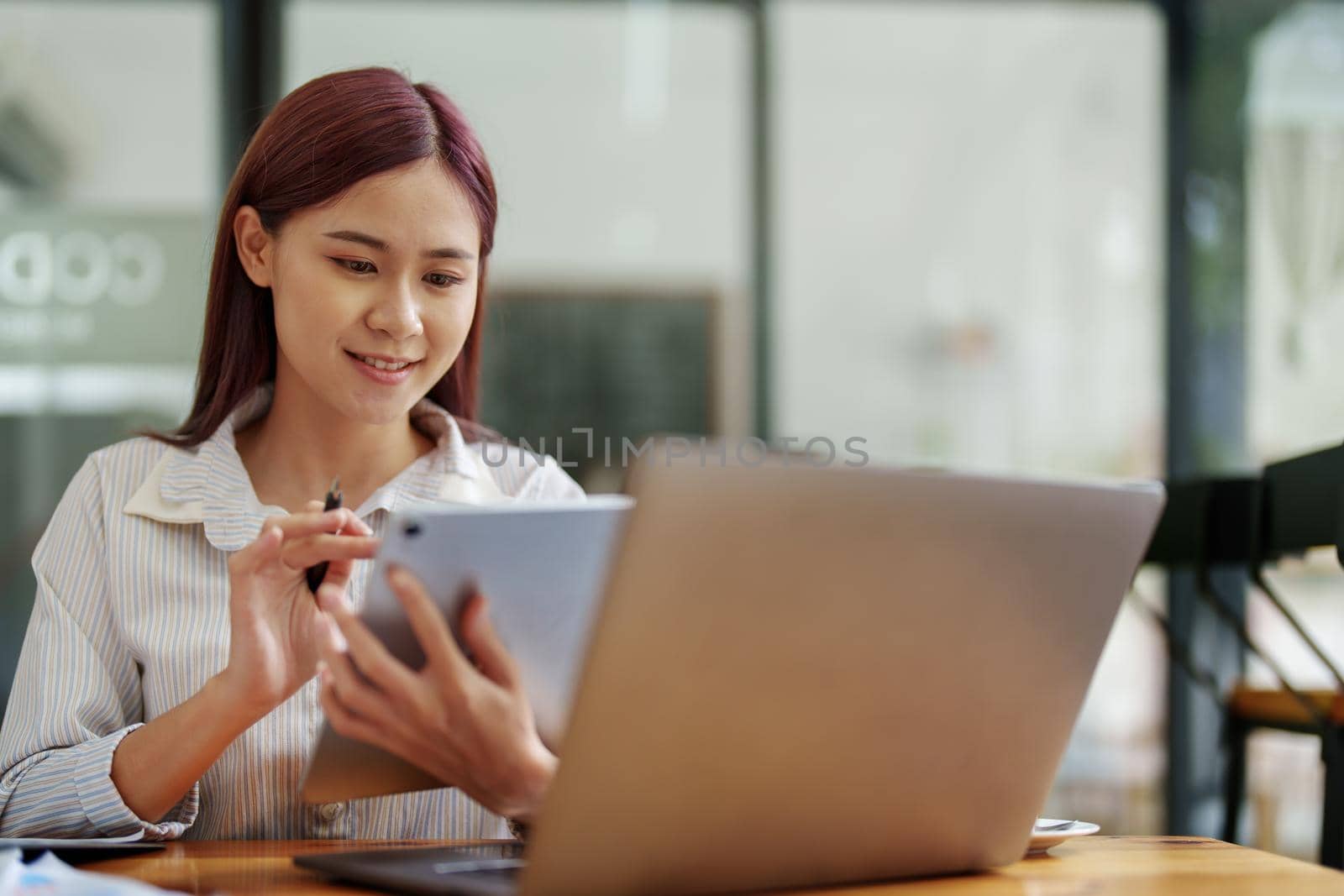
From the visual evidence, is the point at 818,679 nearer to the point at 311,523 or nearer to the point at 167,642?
the point at 311,523

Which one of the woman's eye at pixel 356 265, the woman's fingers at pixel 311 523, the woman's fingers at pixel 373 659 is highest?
the woman's eye at pixel 356 265

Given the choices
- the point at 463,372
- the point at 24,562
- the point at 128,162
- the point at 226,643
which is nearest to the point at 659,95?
the point at 128,162

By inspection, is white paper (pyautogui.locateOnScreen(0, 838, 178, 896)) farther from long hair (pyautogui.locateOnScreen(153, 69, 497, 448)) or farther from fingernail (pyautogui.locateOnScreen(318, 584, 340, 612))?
long hair (pyautogui.locateOnScreen(153, 69, 497, 448))

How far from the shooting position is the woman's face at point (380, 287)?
4.32 ft

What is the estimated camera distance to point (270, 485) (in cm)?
145

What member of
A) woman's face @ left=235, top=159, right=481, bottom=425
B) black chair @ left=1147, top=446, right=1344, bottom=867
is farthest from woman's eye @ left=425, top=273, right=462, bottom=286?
black chair @ left=1147, top=446, right=1344, bottom=867

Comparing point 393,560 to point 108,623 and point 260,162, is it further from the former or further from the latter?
point 260,162

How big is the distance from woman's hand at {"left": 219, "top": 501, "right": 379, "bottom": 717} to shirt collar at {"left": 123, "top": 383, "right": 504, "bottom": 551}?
0.29 metres

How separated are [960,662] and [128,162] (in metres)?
3.22

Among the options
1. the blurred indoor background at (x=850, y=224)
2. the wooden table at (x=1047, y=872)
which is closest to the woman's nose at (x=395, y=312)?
the wooden table at (x=1047, y=872)

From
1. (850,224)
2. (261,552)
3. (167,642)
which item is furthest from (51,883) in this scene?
(850,224)

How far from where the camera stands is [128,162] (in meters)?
3.48

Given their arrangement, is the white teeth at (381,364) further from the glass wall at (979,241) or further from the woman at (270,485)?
the glass wall at (979,241)

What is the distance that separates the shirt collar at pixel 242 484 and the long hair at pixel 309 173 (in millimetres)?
32
